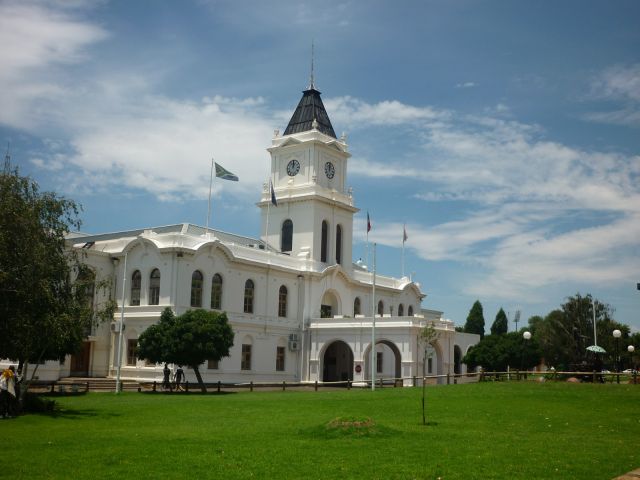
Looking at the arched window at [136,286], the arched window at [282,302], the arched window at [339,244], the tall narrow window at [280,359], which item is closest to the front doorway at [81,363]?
the arched window at [136,286]

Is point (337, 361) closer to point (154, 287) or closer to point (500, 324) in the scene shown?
point (154, 287)

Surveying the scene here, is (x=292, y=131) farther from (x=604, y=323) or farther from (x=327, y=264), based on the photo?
(x=604, y=323)

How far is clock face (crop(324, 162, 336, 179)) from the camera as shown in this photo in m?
64.9

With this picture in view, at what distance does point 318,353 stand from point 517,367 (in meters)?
22.1

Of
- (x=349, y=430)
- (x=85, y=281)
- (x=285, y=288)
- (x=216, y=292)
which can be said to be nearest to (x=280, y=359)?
(x=285, y=288)

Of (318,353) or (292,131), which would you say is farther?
(292,131)

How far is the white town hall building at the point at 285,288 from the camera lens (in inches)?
1982

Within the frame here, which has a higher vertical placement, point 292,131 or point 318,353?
point 292,131

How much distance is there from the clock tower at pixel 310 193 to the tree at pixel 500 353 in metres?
14.4

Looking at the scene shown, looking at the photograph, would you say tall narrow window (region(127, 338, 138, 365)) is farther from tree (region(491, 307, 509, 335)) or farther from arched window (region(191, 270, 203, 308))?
tree (region(491, 307, 509, 335))

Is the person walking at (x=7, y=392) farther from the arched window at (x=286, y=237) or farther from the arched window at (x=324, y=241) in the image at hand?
the arched window at (x=324, y=241)

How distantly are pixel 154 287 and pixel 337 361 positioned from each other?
19637 mm

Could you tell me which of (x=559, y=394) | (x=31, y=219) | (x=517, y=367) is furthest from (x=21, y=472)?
(x=517, y=367)

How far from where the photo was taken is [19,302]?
2578cm
